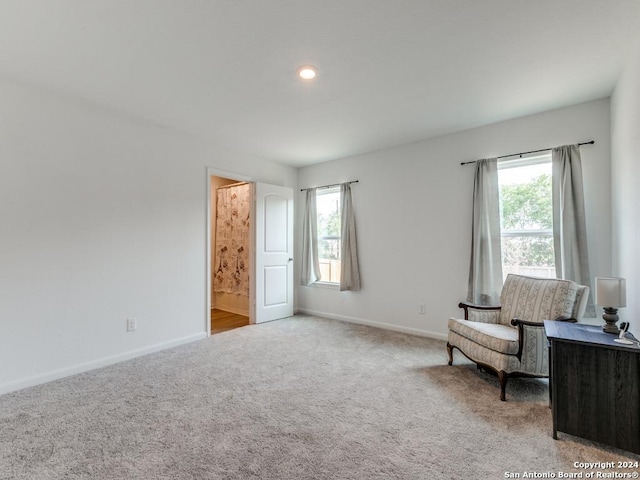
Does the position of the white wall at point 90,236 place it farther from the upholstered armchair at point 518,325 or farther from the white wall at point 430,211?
the upholstered armchair at point 518,325

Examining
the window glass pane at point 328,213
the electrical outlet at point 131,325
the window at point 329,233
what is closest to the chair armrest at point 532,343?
the window at point 329,233

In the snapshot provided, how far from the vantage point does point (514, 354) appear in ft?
7.84

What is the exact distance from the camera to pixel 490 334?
101 inches

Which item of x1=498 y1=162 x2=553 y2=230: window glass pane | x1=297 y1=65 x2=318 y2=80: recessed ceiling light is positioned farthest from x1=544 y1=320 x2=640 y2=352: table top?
x1=297 y1=65 x2=318 y2=80: recessed ceiling light

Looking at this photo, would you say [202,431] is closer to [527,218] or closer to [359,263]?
[359,263]

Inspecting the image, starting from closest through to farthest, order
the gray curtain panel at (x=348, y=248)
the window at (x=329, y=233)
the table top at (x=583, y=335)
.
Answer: the table top at (x=583, y=335), the gray curtain panel at (x=348, y=248), the window at (x=329, y=233)

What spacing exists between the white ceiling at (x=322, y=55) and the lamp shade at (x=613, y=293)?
5.26 ft

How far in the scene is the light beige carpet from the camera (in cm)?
165

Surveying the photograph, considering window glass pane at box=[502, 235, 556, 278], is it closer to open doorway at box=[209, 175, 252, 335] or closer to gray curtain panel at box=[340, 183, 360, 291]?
gray curtain panel at box=[340, 183, 360, 291]

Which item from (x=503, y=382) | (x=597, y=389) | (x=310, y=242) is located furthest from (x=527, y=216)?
(x=310, y=242)

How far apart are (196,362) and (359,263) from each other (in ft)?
8.29

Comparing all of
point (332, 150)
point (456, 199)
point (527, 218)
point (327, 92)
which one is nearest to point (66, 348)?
point (327, 92)

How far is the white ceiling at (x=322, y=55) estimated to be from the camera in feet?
5.98

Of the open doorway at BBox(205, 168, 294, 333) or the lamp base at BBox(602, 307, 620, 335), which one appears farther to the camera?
the open doorway at BBox(205, 168, 294, 333)
